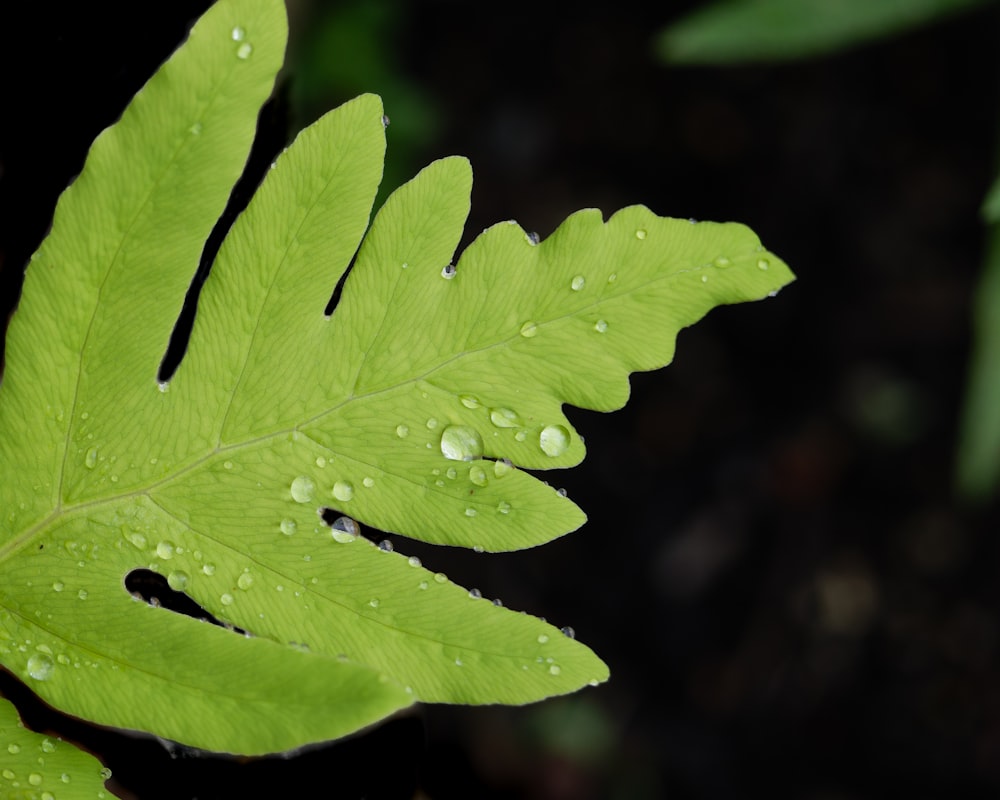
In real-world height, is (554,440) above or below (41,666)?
above

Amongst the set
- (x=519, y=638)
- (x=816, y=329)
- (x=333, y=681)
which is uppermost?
(x=816, y=329)

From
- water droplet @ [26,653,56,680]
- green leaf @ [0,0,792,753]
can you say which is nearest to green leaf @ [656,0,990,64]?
green leaf @ [0,0,792,753]

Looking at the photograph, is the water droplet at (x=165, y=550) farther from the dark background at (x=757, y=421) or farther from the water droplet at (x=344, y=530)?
the dark background at (x=757, y=421)

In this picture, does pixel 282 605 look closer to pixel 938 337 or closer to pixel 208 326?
pixel 208 326

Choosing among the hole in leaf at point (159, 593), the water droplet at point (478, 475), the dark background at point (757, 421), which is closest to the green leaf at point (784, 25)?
the dark background at point (757, 421)

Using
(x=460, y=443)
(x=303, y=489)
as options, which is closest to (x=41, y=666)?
(x=303, y=489)

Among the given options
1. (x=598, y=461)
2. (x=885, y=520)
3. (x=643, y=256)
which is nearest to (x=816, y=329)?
(x=885, y=520)

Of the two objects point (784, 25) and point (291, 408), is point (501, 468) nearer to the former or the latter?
point (291, 408)
